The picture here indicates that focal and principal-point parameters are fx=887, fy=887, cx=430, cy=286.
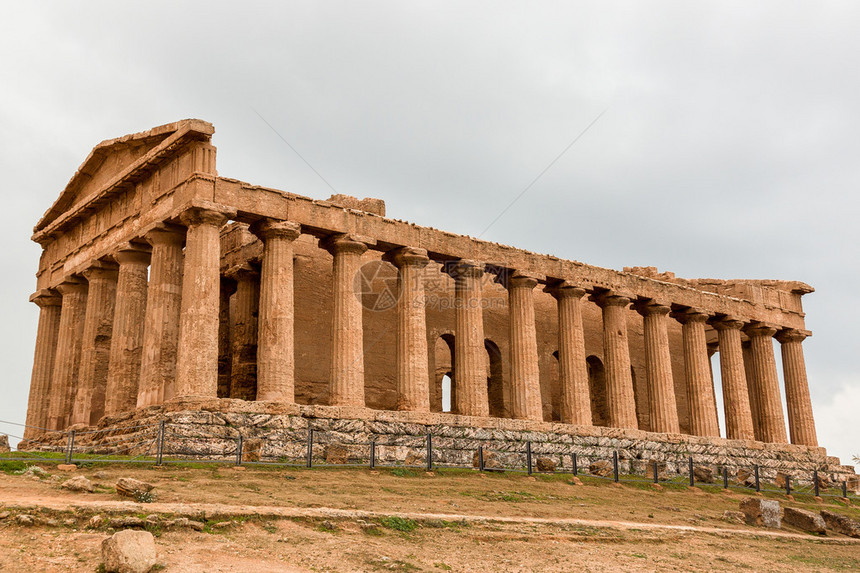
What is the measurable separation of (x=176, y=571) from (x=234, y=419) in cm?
1073

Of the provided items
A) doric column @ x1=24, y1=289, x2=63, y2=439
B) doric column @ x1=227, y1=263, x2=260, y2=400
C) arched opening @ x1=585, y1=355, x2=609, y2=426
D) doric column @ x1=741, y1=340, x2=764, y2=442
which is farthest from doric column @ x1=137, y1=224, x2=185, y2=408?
doric column @ x1=741, y1=340, x2=764, y2=442

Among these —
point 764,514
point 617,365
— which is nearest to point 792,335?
point 617,365

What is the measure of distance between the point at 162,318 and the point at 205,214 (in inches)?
135

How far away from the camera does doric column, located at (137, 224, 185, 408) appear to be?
24500 millimetres

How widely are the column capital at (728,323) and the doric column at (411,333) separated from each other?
14.5 meters

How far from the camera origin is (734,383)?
1383 inches

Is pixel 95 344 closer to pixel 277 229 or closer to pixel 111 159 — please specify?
pixel 111 159

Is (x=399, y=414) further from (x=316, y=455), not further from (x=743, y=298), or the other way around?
(x=743, y=298)

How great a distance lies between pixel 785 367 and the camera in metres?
38.0

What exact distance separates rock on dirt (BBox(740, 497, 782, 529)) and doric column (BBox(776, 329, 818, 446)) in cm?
1723

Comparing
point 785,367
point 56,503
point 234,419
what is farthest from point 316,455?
point 785,367

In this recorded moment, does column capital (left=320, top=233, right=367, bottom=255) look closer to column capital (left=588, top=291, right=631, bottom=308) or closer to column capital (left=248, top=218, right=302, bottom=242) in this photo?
column capital (left=248, top=218, right=302, bottom=242)

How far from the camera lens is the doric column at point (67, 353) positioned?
96.8ft

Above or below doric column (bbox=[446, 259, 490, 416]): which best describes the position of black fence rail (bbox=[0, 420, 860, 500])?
below
